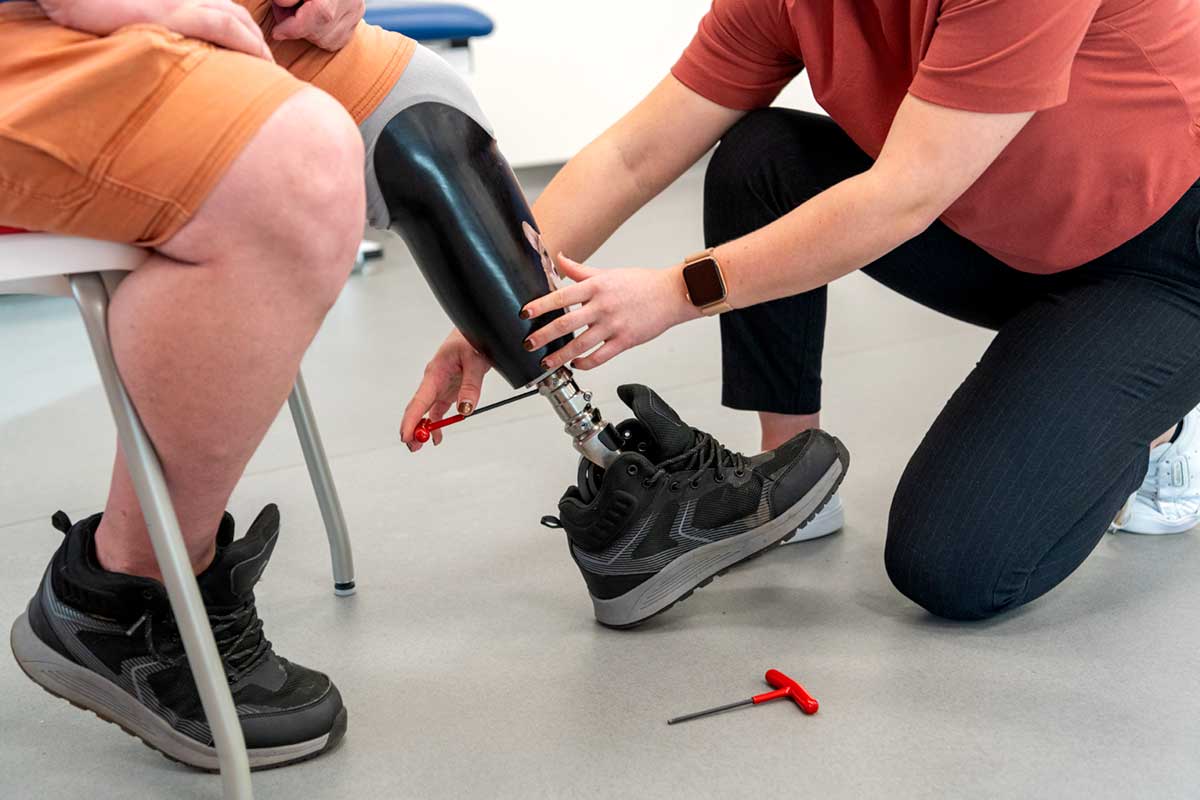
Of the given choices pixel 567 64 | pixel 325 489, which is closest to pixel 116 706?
pixel 325 489

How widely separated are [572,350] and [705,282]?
0.48ft

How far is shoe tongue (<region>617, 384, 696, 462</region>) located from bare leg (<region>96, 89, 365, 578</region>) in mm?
423

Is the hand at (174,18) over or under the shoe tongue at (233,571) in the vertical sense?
over

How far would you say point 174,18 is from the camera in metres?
0.77

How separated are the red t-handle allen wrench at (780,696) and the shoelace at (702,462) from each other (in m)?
0.22

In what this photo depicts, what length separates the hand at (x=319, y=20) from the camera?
92 cm

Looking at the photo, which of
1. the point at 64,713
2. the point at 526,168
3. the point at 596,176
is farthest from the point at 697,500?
the point at 526,168

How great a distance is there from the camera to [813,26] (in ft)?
4.16

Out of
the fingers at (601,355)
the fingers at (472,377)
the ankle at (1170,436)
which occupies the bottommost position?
the ankle at (1170,436)

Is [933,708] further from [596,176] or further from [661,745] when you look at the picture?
[596,176]

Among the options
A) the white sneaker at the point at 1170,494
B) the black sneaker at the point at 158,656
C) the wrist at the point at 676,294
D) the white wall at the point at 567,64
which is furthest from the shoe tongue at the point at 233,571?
the white wall at the point at 567,64

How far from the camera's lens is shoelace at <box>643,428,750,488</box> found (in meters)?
1.20

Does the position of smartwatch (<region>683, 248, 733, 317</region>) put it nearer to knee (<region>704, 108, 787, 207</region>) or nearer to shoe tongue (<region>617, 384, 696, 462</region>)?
shoe tongue (<region>617, 384, 696, 462</region>)

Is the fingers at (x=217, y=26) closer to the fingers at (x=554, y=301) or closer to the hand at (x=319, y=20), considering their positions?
the hand at (x=319, y=20)
